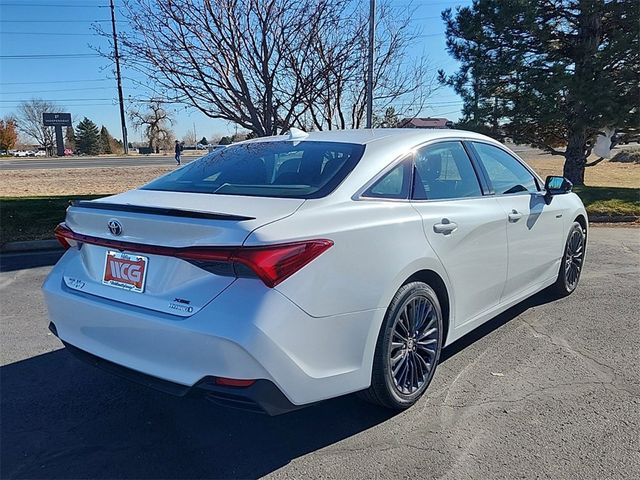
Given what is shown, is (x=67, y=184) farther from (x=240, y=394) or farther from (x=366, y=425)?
(x=240, y=394)

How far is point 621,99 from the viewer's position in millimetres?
11477

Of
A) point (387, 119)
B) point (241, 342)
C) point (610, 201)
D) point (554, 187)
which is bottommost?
point (610, 201)

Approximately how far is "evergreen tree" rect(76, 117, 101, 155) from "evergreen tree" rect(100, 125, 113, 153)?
61 centimetres

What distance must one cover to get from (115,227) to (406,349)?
1.71 meters

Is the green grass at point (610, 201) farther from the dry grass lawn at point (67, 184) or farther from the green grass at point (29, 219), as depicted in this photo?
the dry grass lawn at point (67, 184)

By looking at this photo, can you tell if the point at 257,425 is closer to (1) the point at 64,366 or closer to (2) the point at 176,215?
(2) the point at 176,215

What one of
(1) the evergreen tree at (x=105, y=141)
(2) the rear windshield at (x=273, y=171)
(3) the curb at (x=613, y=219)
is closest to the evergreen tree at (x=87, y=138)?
(1) the evergreen tree at (x=105, y=141)

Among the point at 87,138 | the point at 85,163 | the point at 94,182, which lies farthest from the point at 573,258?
the point at 87,138

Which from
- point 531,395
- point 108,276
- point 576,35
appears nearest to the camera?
point 108,276

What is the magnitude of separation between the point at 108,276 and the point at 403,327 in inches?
63.0

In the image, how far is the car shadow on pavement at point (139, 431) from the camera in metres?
2.52

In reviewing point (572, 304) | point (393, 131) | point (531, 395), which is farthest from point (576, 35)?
point (531, 395)

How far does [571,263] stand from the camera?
16.8 ft

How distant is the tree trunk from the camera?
12.9m
